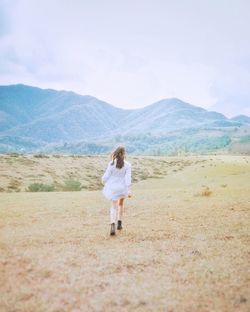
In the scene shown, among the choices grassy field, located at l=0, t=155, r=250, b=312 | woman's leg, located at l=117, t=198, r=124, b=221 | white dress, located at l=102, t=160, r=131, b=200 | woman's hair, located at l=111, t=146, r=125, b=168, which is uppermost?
woman's hair, located at l=111, t=146, r=125, b=168

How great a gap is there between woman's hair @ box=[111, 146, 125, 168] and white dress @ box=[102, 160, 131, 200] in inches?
5.9

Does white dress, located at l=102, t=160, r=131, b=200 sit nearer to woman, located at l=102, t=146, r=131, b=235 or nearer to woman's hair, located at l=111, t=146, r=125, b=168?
woman, located at l=102, t=146, r=131, b=235

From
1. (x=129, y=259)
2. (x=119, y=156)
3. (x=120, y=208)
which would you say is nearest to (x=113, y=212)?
(x=120, y=208)

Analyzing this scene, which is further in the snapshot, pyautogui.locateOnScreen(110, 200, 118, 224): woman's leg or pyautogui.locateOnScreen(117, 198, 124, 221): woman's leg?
pyautogui.locateOnScreen(117, 198, 124, 221): woman's leg

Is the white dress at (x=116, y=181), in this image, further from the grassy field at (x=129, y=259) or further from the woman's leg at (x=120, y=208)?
the grassy field at (x=129, y=259)

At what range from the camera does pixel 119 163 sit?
38.1 ft

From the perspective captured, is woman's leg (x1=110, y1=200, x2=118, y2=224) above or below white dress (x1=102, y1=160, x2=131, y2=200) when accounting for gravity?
below

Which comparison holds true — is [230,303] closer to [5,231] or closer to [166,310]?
[166,310]

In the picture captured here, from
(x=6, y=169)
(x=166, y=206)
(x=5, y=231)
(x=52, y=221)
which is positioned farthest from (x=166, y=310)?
(x=6, y=169)

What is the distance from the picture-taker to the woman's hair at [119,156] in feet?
37.8

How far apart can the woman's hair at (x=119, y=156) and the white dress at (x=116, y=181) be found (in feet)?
0.49

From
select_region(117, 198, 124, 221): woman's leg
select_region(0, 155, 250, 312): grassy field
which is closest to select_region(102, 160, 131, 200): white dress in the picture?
select_region(117, 198, 124, 221): woman's leg

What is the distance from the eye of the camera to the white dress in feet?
38.0

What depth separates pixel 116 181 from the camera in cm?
1176
